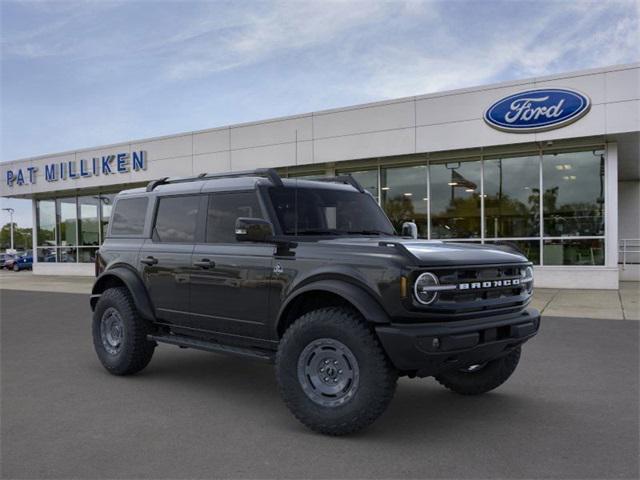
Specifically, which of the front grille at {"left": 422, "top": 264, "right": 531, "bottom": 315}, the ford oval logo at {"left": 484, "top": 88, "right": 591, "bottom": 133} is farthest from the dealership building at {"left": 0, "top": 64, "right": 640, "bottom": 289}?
the front grille at {"left": 422, "top": 264, "right": 531, "bottom": 315}

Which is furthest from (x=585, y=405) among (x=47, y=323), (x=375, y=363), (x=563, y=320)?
(x=47, y=323)

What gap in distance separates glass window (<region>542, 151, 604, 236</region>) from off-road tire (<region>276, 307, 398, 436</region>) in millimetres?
12660

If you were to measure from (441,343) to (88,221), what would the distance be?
24939 mm

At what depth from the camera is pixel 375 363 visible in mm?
3988

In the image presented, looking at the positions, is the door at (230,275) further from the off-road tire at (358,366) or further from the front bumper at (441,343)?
the front bumper at (441,343)

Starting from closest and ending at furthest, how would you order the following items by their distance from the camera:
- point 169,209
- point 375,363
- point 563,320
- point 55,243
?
point 375,363 → point 169,209 → point 563,320 → point 55,243

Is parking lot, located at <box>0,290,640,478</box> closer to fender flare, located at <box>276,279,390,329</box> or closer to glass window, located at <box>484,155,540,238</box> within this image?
fender flare, located at <box>276,279,390,329</box>

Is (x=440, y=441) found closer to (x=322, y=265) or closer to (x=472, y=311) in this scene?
(x=472, y=311)

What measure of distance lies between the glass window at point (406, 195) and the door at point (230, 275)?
12177 millimetres

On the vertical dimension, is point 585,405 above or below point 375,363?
below

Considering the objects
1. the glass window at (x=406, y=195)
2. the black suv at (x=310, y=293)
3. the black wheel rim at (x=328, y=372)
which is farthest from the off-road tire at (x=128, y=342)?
the glass window at (x=406, y=195)

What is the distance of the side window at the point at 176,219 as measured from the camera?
5.75m

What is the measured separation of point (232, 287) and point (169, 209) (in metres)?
1.49

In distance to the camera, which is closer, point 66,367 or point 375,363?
point 375,363
